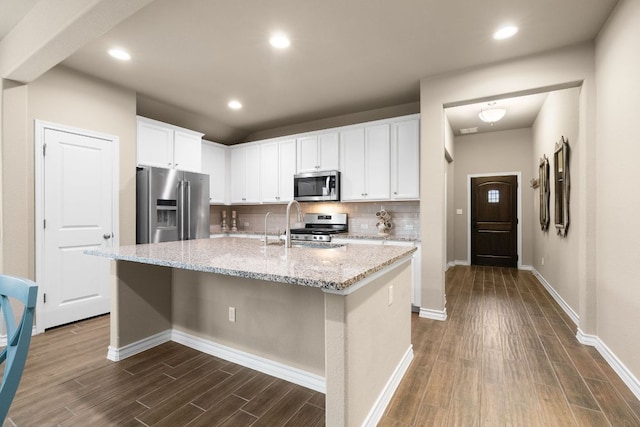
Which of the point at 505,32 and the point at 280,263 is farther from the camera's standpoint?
the point at 505,32

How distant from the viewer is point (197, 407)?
188cm

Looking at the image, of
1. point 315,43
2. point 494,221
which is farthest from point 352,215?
point 494,221

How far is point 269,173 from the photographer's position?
5336mm

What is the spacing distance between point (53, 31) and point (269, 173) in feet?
11.1

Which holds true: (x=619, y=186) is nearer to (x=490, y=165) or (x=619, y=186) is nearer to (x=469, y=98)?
(x=469, y=98)

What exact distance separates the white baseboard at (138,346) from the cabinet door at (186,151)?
8.23 ft

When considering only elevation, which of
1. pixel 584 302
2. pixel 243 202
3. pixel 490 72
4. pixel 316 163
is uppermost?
pixel 490 72

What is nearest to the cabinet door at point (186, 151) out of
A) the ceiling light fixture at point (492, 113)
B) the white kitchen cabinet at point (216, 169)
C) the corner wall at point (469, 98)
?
the white kitchen cabinet at point (216, 169)

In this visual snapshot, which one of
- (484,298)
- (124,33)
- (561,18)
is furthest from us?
(484,298)

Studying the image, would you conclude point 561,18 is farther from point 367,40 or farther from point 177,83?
point 177,83

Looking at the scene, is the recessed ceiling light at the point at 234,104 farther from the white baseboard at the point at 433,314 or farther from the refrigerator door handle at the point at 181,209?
the white baseboard at the point at 433,314

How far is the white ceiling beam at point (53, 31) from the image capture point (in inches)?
75.7

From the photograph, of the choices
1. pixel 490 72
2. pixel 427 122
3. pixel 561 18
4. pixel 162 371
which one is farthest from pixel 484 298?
pixel 162 371

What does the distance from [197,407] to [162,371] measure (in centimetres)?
59
